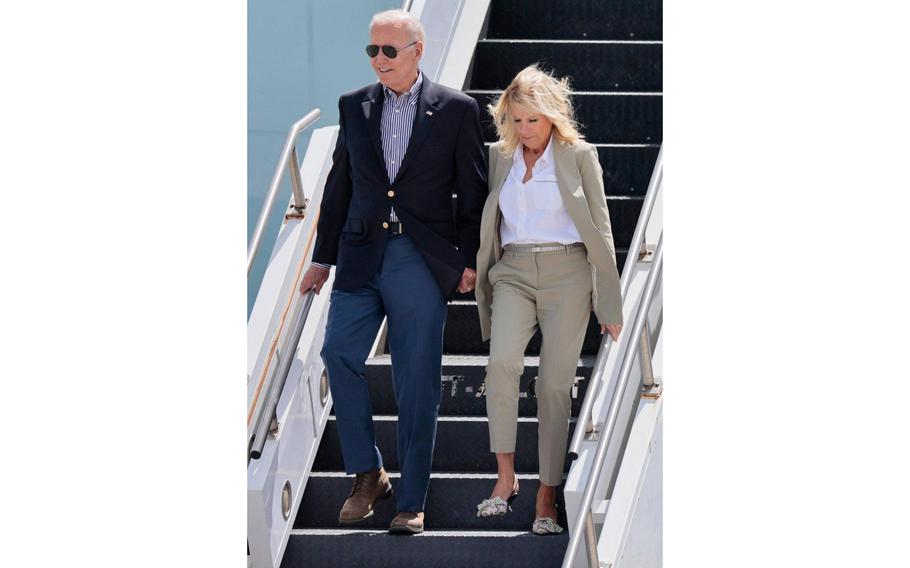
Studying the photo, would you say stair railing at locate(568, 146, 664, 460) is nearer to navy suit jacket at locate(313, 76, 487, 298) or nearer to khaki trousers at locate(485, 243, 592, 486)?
khaki trousers at locate(485, 243, 592, 486)

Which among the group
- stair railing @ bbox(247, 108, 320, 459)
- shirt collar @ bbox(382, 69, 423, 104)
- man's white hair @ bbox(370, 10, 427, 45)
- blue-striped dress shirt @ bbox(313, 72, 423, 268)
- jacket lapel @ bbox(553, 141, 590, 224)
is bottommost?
stair railing @ bbox(247, 108, 320, 459)

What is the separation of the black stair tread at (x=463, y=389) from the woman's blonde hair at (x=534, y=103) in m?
1.13

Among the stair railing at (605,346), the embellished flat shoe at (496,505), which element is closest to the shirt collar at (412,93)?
the stair railing at (605,346)

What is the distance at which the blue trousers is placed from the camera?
4.66 metres

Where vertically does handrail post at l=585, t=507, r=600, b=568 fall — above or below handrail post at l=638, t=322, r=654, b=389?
below

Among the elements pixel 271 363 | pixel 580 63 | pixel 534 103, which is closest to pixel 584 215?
pixel 534 103

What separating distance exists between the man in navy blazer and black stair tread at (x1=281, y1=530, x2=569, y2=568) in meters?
0.07

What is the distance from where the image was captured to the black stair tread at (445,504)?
195 inches

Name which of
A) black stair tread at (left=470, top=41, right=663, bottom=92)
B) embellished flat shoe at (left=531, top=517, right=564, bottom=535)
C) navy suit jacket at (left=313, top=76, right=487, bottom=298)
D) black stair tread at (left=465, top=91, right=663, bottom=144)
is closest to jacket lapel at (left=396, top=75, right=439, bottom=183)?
navy suit jacket at (left=313, top=76, right=487, bottom=298)

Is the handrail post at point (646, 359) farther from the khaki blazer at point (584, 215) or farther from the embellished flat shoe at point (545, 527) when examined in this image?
the embellished flat shoe at point (545, 527)

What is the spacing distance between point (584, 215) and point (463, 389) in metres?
1.16

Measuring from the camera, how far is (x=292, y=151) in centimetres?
504
